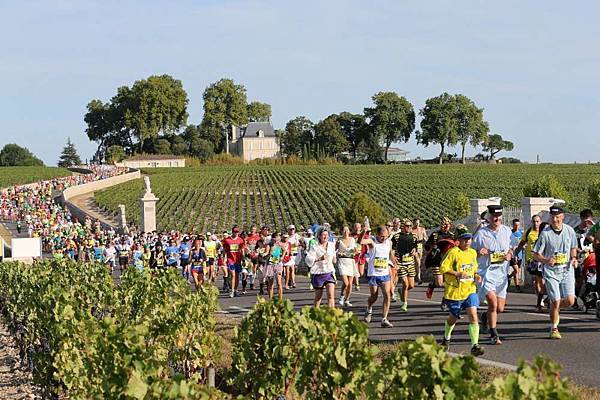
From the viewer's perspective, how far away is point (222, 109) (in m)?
153

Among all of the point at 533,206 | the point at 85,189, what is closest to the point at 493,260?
the point at 533,206

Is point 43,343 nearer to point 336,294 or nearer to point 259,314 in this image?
point 259,314

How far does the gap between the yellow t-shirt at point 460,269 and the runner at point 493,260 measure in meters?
0.57

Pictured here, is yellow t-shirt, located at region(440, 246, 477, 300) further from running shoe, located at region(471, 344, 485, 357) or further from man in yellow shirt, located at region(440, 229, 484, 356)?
running shoe, located at region(471, 344, 485, 357)

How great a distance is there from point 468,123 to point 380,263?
141 meters

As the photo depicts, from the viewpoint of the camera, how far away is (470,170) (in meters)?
109

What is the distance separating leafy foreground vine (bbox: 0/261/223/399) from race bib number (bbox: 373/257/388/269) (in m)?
3.03

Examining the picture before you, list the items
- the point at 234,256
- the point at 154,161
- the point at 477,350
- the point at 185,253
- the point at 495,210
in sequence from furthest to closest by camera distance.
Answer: the point at 154,161, the point at 185,253, the point at 234,256, the point at 495,210, the point at 477,350

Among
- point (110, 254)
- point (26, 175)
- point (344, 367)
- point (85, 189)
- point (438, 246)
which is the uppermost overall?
point (26, 175)

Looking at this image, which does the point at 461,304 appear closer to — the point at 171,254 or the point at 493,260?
the point at 493,260

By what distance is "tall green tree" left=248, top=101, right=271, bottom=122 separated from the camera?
167625 millimetres

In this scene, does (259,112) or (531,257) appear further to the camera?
(259,112)

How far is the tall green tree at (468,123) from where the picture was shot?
14988 cm

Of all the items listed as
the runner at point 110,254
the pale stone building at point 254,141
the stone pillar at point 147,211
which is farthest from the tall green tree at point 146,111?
the runner at point 110,254
